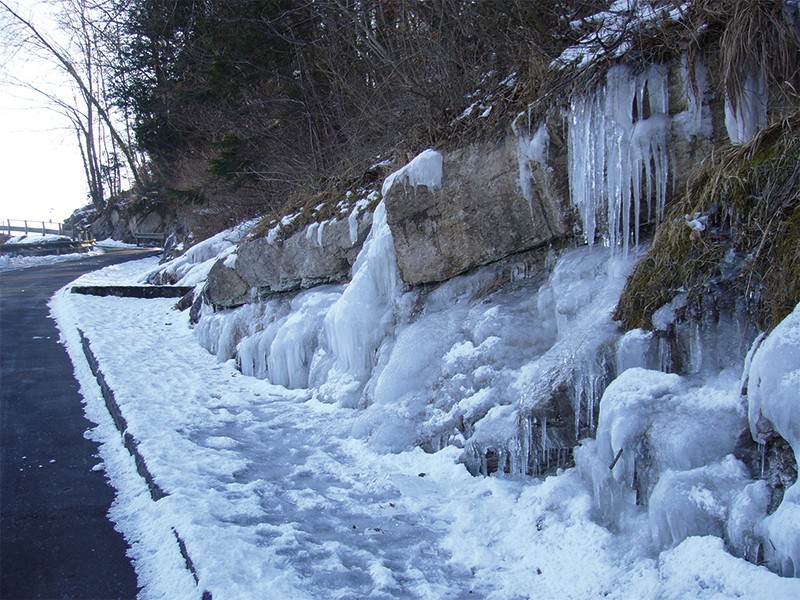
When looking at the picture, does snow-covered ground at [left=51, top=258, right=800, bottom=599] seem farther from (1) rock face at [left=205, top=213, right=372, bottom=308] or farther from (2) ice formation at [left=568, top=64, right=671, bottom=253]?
(1) rock face at [left=205, top=213, right=372, bottom=308]

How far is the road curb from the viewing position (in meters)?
3.55

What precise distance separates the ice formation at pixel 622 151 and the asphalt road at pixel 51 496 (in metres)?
3.98

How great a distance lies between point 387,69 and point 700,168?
20.1 feet

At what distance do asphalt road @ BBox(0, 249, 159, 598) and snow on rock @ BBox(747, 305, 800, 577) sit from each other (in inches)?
123

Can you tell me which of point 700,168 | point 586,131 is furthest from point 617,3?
point 700,168

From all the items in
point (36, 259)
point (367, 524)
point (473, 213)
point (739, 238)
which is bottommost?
point (367, 524)

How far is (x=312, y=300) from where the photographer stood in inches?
316

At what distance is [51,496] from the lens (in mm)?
4633

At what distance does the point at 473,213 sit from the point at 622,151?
1574mm

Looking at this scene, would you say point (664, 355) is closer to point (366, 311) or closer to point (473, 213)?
point (473, 213)

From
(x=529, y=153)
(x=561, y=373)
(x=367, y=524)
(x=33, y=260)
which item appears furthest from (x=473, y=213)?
(x=33, y=260)

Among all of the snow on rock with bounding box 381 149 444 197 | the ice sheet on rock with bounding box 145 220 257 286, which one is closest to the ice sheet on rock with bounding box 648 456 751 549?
the snow on rock with bounding box 381 149 444 197

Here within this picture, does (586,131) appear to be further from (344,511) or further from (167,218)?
(167,218)

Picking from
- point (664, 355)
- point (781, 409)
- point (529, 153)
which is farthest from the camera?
point (529, 153)
